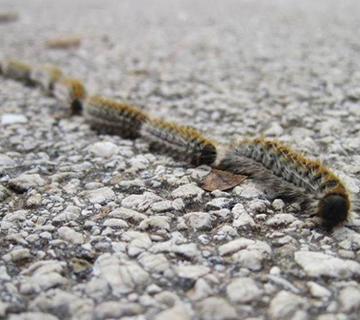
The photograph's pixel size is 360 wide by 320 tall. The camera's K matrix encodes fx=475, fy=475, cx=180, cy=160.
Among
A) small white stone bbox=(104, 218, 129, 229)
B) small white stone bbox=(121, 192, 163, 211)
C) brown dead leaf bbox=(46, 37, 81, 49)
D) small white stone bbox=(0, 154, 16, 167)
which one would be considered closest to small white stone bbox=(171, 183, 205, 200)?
small white stone bbox=(121, 192, 163, 211)

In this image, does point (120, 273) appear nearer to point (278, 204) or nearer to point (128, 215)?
point (128, 215)

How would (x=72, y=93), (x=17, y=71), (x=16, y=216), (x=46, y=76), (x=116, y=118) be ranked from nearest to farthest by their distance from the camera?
(x=16, y=216) < (x=116, y=118) < (x=72, y=93) < (x=46, y=76) < (x=17, y=71)

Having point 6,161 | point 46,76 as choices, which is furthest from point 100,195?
point 46,76

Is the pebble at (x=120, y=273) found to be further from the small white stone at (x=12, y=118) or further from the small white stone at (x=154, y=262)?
the small white stone at (x=12, y=118)

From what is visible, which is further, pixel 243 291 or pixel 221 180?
pixel 221 180

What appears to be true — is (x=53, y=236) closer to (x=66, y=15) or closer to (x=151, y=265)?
(x=151, y=265)

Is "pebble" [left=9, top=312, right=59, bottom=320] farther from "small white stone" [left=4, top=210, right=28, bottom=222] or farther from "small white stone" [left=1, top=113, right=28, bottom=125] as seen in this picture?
"small white stone" [left=1, top=113, right=28, bottom=125]

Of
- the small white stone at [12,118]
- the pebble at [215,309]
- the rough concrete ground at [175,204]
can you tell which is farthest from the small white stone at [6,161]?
the pebble at [215,309]
